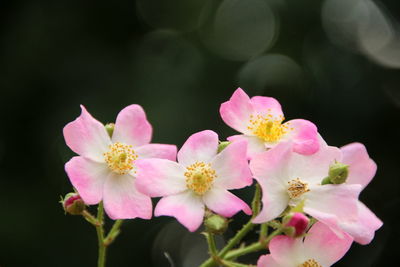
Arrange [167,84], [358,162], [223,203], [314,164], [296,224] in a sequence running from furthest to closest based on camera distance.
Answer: [167,84]
[358,162]
[314,164]
[223,203]
[296,224]

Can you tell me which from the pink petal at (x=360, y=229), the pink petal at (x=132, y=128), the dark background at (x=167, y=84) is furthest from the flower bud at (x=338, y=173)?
the dark background at (x=167, y=84)

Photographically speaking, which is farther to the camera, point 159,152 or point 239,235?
point 159,152

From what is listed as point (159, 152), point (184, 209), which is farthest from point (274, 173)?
point (159, 152)

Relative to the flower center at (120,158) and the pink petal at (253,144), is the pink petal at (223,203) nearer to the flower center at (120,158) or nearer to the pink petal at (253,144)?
the pink petal at (253,144)

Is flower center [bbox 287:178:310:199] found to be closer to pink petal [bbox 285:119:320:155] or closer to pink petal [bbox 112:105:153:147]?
pink petal [bbox 285:119:320:155]

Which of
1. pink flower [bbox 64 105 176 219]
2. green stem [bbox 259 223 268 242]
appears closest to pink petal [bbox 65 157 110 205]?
pink flower [bbox 64 105 176 219]

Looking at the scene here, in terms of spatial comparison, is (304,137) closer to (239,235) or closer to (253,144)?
(253,144)
